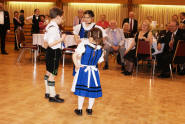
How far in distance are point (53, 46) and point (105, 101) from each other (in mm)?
1184

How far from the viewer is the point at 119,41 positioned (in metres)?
7.33

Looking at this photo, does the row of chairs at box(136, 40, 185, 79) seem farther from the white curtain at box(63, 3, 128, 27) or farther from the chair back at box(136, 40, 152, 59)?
the white curtain at box(63, 3, 128, 27)

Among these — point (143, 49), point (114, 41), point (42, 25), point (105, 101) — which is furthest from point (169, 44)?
point (42, 25)

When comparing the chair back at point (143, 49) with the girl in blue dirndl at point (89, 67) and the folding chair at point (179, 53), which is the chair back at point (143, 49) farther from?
the girl in blue dirndl at point (89, 67)

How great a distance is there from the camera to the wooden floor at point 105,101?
334 cm

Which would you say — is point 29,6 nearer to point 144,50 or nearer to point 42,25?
point 42,25

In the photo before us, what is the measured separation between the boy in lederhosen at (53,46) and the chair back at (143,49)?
293 cm

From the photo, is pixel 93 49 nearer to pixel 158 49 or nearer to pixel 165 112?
pixel 165 112

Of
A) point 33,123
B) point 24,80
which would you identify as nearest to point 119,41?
point 24,80

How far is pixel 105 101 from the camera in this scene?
420 cm

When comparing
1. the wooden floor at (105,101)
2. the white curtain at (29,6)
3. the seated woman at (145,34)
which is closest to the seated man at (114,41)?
the seated woman at (145,34)

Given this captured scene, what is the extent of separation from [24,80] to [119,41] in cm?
299

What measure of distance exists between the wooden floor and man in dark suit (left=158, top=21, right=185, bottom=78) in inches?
14.9

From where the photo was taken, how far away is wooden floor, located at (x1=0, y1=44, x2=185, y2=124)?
132 inches
